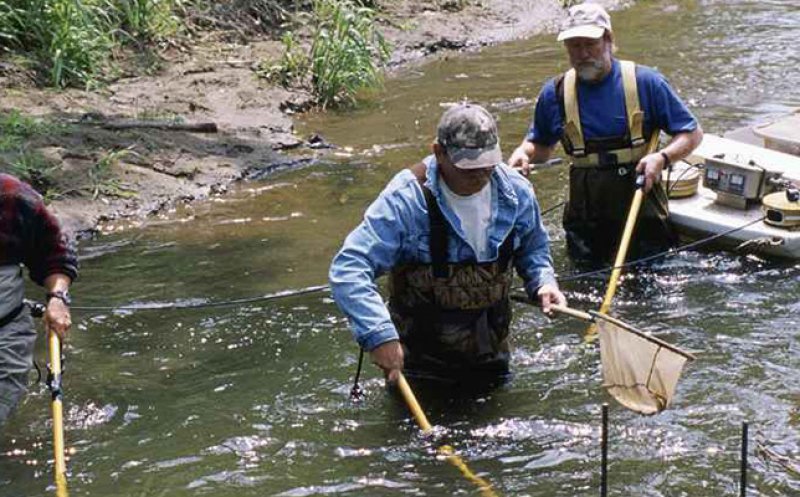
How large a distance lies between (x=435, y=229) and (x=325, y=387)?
1630mm

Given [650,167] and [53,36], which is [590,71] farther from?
[53,36]

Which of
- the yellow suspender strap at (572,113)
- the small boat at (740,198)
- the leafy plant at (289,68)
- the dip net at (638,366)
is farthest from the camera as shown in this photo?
the leafy plant at (289,68)

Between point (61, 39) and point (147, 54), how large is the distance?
1.23 metres

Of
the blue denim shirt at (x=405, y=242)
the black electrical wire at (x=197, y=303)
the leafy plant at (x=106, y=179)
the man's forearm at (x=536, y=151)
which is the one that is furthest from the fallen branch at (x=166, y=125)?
the blue denim shirt at (x=405, y=242)

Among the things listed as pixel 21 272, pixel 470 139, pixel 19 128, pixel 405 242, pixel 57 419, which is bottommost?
pixel 19 128

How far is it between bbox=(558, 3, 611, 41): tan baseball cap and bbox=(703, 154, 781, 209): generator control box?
5.52 ft

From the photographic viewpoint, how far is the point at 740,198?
800cm

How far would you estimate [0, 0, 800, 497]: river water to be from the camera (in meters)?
5.40

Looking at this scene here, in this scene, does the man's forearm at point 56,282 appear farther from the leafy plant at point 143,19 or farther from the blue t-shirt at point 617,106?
the leafy plant at point 143,19

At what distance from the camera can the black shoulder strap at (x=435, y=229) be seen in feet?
16.5

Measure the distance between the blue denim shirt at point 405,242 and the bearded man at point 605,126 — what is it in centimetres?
160

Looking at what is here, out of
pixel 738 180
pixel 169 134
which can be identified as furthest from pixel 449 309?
pixel 169 134

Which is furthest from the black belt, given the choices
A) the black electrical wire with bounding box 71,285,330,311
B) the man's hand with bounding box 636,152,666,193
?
the man's hand with bounding box 636,152,666,193

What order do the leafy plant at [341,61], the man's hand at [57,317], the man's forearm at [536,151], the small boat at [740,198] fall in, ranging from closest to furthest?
the man's hand at [57,317] → the man's forearm at [536,151] → the small boat at [740,198] → the leafy plant at [341,61]
